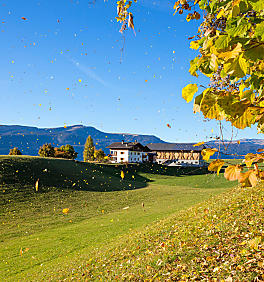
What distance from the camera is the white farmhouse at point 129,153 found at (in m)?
70.3

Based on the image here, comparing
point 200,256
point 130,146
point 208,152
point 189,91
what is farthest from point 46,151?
point 189,91

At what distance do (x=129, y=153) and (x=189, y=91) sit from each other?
68999mm

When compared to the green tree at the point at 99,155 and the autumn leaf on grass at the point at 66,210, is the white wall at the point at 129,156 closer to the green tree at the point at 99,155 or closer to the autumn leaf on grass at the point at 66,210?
the green tree at the point at 99,155

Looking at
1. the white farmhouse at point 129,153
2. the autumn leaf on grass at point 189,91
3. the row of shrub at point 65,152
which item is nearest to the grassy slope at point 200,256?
the autumn leaf on grass at point 189,91

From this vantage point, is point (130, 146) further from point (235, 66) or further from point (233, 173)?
point (235, 66)

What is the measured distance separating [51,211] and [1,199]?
572 centimetres

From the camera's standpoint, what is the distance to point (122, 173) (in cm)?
5009

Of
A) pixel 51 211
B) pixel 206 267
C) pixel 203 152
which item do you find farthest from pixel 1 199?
pixel 203 152

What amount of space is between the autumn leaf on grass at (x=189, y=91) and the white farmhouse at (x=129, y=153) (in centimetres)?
6770

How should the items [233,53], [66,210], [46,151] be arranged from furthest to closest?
[46,151] → [66,210] → [233,53]

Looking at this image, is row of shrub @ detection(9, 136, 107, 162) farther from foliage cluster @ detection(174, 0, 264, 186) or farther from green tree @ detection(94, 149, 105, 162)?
foliage cluster @ detection(174, 0, 264, 186)

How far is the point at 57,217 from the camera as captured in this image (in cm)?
1755

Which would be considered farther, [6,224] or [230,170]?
[6,224]

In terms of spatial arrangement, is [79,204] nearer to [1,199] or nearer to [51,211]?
[51,211]
